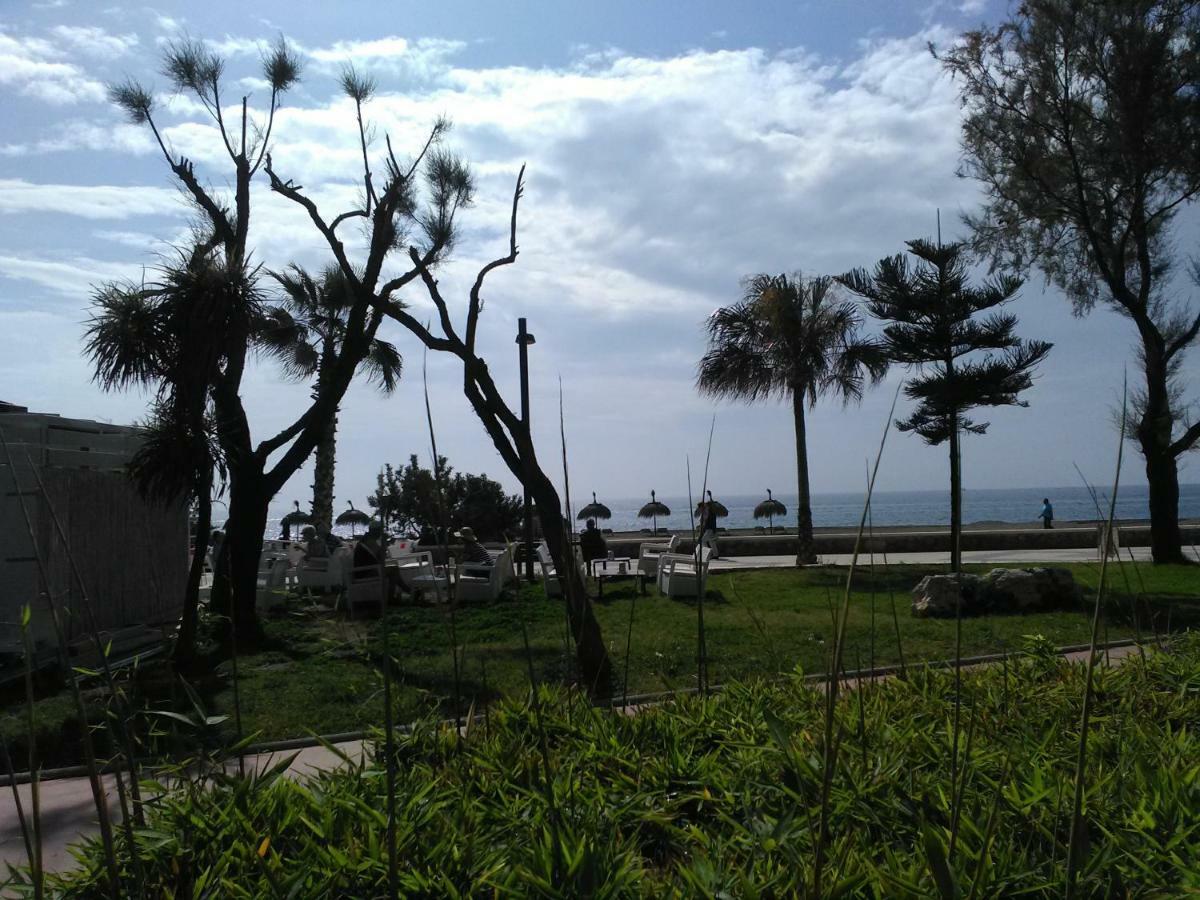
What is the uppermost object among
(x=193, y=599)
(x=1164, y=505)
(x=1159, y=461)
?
(x=1159, y=461)

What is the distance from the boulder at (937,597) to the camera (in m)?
11.5

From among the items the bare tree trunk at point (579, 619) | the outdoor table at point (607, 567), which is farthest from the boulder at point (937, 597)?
the bare tree trunk at point (579, 619)

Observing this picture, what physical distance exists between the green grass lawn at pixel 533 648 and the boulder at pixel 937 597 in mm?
375

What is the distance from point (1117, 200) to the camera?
1775 centimetres

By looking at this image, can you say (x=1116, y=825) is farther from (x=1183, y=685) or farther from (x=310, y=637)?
(x=310, y=637)

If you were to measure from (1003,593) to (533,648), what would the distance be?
19.4ft

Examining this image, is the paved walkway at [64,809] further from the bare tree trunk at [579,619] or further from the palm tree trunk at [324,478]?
the palm tree trunk at [324,478]

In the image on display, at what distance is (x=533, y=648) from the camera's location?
Result: 9398 millimetres

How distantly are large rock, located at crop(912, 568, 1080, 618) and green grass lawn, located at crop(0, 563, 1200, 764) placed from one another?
0.41 meters

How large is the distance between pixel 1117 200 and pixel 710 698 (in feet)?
54.0

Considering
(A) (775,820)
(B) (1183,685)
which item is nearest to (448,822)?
(A) (775,820)

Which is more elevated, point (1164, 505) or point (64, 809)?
point (1164, 505)

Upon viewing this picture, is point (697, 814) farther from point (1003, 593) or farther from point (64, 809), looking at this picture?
point (1003, 593)

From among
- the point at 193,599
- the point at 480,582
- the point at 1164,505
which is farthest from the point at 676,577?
the point at 1164,505
